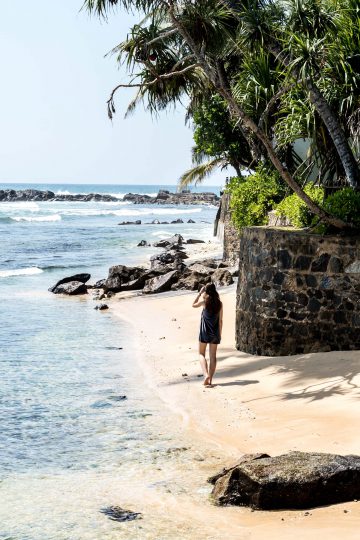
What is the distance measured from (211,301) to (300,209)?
263cm

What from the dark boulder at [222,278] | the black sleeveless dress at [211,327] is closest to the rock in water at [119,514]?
the black sleeveless dress at [211,327]

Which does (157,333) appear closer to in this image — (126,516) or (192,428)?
(192,428)

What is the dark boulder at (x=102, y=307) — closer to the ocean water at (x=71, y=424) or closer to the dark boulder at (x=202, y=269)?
the ocean water at (x=71, y=424)

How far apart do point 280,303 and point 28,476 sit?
5.42m

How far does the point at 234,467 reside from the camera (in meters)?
7.99

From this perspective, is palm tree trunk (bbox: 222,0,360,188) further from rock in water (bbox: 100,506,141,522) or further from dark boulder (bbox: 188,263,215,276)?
dark boulder (bbox: 188,263,215,276)

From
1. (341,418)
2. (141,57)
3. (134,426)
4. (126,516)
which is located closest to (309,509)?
(126,516)

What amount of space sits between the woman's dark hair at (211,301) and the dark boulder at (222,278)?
28.9ft

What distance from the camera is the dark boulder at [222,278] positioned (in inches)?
854

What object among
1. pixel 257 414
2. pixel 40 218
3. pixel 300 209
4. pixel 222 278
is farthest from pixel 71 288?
pixel 40 218

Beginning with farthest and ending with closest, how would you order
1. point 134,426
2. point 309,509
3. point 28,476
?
1. point 134,426
2. point 28,476
3. point 309,509

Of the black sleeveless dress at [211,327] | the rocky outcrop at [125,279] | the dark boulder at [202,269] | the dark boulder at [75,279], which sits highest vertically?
the black sleeveless dress at [211,327]

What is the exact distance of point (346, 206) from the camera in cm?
1312

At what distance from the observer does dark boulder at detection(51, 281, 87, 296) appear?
24.8 meters
